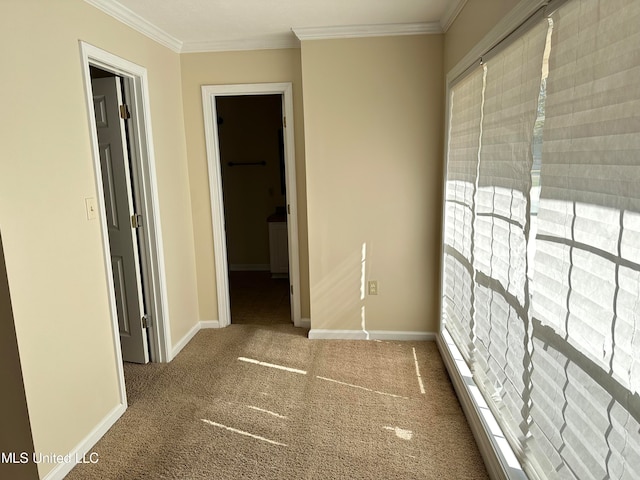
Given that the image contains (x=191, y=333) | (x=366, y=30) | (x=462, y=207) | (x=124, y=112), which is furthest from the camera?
(x=191, y=333)

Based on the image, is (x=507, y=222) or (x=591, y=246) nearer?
(x=591, y=246)

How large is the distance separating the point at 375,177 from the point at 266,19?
4.50 feet

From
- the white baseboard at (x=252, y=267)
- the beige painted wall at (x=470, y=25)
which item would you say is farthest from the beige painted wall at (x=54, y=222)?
the white baseboard at (x=252, y=267)

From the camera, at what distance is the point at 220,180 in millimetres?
3682

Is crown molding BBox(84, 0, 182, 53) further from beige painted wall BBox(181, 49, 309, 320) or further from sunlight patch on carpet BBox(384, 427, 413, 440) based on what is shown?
sunlight patch on carpet BBox(384, 427, 413, 440)

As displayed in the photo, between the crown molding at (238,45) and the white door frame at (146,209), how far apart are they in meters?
0.68

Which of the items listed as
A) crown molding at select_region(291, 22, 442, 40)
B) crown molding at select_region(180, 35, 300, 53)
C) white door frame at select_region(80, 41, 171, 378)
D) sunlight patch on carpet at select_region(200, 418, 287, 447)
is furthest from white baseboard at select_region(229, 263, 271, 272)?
sunlight patch on carpet at select_region(200, 418, 287, 447)

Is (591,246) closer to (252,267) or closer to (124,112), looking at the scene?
(124,112)

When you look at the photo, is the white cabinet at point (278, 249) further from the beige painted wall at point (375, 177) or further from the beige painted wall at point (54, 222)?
the beige painted wall at point (54, 222)

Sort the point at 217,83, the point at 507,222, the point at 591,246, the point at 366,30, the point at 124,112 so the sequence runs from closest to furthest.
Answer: the point at 591,246 < the point at 507,222 < the point at 124,112 < the point at 366,30 < the point at 217,83

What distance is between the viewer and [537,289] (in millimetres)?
1495

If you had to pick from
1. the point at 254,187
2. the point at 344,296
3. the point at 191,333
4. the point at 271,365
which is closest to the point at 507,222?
the point at 344,296

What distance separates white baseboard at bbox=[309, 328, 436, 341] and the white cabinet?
182cm

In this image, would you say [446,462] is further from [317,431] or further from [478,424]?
[317,431]
